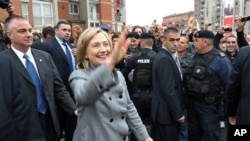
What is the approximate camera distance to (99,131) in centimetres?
201

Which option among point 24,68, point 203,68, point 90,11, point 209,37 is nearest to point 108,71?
point 24,68

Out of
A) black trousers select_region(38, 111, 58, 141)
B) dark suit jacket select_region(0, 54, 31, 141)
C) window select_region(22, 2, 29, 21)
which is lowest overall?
black trousers select_region(38, 111, 58, 141)

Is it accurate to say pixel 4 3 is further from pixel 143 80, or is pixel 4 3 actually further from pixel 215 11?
pixel 215 11

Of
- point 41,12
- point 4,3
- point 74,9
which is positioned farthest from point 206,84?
point 74,9

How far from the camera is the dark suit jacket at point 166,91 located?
3734 mm

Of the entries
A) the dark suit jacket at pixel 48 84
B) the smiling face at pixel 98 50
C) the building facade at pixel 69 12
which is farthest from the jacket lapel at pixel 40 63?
the building facade at pixel 69 12

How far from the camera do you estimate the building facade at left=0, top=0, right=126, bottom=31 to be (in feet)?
95.9

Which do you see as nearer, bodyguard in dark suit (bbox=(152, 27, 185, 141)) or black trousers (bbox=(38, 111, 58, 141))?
black trousers (bbox=(38, 111, 58, 141))

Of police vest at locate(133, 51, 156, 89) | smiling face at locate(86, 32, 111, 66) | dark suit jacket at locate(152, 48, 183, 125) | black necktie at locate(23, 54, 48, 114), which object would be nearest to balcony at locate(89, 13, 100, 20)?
police vest at locate(133, 51, 156, 89)

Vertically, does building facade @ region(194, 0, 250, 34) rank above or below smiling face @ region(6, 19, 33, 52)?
above

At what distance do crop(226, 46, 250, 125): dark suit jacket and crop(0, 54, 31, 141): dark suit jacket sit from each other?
7.92 ft

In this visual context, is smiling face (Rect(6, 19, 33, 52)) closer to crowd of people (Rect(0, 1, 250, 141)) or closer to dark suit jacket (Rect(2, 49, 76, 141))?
crowd of people (Rect(0, 1, 250, 141))

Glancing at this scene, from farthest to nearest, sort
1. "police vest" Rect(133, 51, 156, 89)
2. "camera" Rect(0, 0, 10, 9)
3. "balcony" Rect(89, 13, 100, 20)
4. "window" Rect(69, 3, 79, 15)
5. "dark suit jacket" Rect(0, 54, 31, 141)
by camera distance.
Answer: "balcony" Rect(89, 13, 100, 20), "window" Rect(69, 3, 79, 15), "police vest" Rect(133, 51, 156, 89), "camera" Rect(0, 0, 10, 9), "dark suit jacket" Rect(0, 54, 31, 141)

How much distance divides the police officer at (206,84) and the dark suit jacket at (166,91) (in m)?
0.31
